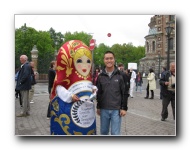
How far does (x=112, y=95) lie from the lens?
4.00m

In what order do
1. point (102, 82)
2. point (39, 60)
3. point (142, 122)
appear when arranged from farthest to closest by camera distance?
point (39, 60) → point (142, 122) → point (102, 82)

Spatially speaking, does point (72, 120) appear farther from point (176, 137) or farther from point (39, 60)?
point (39, 60)

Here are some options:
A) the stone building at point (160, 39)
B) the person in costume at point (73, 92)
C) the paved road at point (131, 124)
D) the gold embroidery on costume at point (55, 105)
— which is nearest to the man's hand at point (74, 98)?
the person in costume at point (73, 92)

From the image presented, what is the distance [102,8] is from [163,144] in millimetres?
2245

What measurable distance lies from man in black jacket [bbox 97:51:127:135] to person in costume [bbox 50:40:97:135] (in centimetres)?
20

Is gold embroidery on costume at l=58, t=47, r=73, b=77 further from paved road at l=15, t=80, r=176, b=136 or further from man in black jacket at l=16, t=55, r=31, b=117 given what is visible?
man in black jacket at l=16, t=55, r=31, b=117

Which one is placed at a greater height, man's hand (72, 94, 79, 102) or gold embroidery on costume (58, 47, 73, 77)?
gold embroidery on costume (58, 47, 73, 77)

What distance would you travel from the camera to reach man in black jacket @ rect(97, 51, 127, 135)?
399cm

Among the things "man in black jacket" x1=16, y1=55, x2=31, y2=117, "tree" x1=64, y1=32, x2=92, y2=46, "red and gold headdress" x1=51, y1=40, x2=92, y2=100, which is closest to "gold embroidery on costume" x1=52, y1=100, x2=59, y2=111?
"red and gold headdress" x1=51, y1=40, x2=92, y2=100

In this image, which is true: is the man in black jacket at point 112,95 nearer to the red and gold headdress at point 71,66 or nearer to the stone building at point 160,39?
the red and gold headdress at point 71,66

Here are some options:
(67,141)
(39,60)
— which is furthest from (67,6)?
(39,60)

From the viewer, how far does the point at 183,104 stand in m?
4.64

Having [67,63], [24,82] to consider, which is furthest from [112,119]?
[24,82]

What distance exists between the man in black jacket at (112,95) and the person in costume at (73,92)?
198mm
